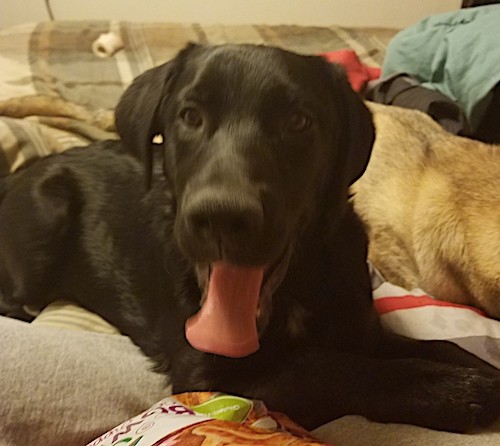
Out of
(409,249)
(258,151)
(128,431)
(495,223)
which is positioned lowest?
(409,249)

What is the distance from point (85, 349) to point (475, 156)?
1.06 metres

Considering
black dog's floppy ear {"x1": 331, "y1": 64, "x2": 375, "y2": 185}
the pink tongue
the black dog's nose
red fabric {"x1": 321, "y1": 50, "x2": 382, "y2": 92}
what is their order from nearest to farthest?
the black dog's nose
the pink tongue
black dog's floppy ear {"x1": 331, "y1": 64, "x2": 375, "y2": 185}
red fabric {"x1": 321, "y1": 50, "x2": 382, "y2": 92}

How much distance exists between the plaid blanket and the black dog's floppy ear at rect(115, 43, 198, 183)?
2.16 ft

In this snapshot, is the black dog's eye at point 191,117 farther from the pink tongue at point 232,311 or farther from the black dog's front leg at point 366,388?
the black dog's front leg at point 366,388

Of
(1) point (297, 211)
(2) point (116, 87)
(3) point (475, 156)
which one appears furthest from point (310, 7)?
(1) point (297, 211)

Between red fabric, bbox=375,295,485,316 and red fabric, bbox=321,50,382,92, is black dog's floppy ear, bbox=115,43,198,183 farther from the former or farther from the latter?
red fabric, bbox=321,50,382,92

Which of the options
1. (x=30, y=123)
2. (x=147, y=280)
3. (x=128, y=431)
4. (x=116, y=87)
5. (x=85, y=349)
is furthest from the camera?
(x=116, y=87)

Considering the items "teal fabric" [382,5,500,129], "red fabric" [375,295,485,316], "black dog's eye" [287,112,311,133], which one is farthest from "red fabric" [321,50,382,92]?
"black dog's eye" [287,112,311,133]

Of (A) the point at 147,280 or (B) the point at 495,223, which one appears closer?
(A) the point at 147,280

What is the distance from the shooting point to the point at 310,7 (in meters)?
3.38

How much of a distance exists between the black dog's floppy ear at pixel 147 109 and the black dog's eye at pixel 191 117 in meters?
0.09

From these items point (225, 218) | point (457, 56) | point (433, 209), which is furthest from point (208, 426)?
point (457, 56)

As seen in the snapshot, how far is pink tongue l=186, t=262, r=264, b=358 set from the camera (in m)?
0.99

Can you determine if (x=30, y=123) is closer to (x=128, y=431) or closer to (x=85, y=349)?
(x=85, y=349)
